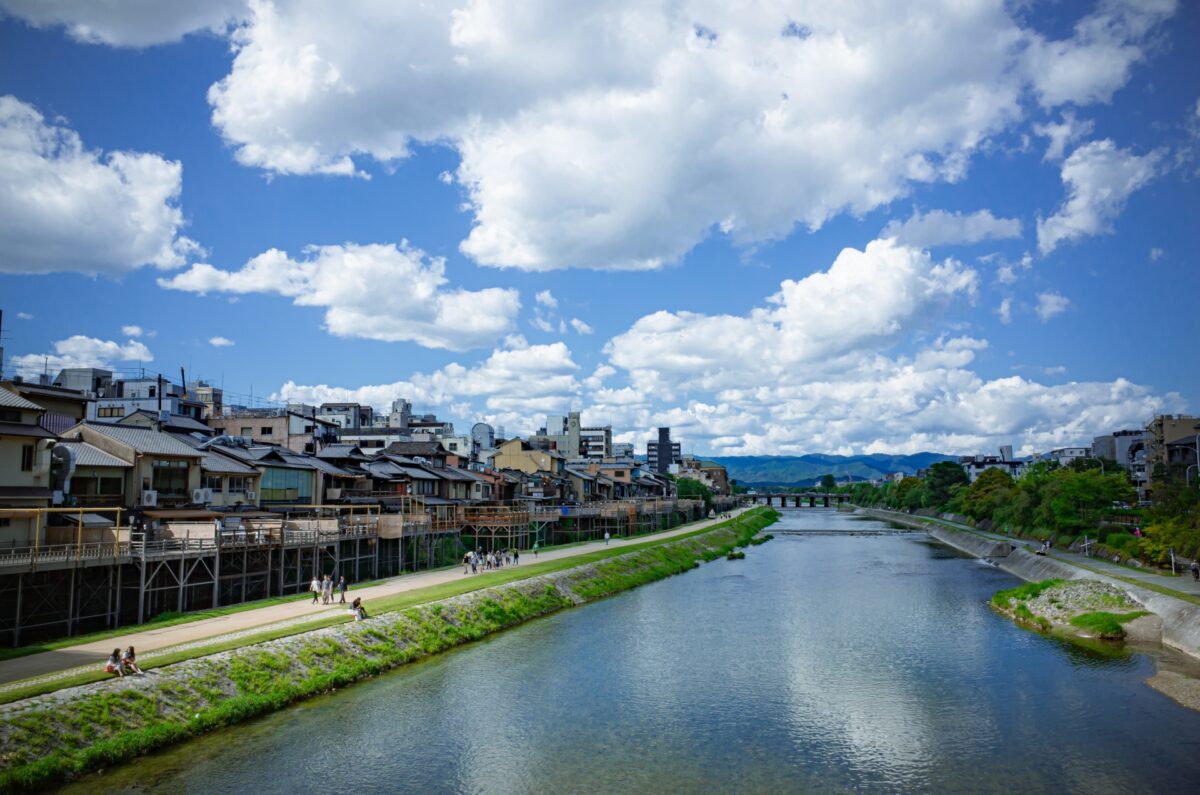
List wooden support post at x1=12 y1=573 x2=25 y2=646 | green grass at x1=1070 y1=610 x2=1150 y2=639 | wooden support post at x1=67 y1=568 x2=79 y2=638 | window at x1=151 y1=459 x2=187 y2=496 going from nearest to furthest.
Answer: wooden support post at x1=12 y1=573 x2=25 y2=646 < wooden support post at x1=67 y1=568 x2=79 y2=638 < green grass at x1=1070 y1=610 x2=1150 y2=639 < window at x1=151 y1=459 x2=187 y2=496

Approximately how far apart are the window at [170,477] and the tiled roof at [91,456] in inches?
82.3

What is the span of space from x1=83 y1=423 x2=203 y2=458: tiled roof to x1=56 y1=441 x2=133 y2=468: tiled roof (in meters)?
1.09

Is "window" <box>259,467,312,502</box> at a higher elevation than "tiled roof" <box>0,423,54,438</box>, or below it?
below

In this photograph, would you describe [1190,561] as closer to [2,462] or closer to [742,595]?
[742,595]

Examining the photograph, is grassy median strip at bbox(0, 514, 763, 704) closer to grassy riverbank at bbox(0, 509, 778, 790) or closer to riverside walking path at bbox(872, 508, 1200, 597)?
grassy riverbank at bbox(0, 509, 778, 790)

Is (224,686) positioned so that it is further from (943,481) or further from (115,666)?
(943,481)

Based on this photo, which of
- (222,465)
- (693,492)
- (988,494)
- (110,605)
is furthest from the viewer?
(693,492)

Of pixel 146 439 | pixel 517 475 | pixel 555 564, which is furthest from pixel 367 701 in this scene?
pixel 517 475

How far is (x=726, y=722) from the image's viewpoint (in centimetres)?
2667

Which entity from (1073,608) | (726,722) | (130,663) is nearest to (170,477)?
(130,663)

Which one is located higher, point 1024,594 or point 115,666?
point 115,666

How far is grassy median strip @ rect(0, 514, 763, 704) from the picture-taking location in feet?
75.7

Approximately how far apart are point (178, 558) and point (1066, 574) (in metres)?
56.1

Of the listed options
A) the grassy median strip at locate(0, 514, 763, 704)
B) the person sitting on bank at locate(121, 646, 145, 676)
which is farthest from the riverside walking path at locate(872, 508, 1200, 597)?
the person sitting on bank at locate(121, 646, 145, 676)
